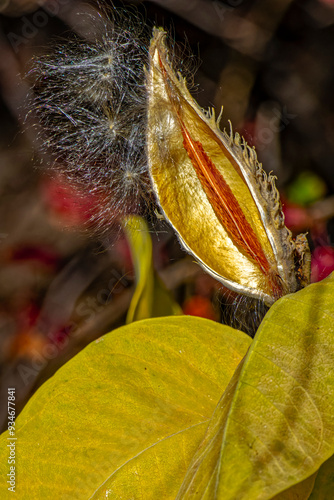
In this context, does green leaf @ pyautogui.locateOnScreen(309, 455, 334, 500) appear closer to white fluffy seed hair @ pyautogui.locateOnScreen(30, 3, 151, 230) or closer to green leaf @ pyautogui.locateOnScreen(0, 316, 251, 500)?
green leaf @ pyautogui.locateOnScreen(0, 316, 251, 500)

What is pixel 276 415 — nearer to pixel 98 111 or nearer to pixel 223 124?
pixel 98 111

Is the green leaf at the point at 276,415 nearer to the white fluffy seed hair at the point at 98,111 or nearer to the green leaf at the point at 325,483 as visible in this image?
the green leaf at the point at 325,483

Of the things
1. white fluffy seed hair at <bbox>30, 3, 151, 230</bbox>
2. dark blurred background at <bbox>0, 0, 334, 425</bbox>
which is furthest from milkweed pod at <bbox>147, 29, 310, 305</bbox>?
dark blurred background at <bbox>0, 0, 334, 425</bbox>

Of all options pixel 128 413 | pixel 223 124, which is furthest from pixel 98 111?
pixel 223 124

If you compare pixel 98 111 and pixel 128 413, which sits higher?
pixel 98 111

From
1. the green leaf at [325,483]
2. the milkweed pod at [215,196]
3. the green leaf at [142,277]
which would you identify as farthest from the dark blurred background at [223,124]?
the green leaf at [325,483]

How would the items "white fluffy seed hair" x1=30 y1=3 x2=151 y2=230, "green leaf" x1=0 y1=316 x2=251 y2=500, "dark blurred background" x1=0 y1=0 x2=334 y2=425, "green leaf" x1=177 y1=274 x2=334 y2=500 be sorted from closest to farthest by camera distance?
"green leaf" x1=177 y1=274 x2=334 y2=500
"green leaf" x1=0 y1=316 x2=251 y2=500
"white fluffy seed hair" x1=30 y1=3 x2=151 y2=230
"dark blurred background" x1=0 y1=0 x2=334 y2=425
